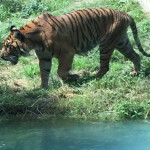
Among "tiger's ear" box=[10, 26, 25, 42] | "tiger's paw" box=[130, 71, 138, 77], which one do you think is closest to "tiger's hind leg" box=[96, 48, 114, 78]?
"tiger's paw" box=[130, 71, 138, 77]

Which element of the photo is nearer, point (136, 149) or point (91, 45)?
point (136, 149)

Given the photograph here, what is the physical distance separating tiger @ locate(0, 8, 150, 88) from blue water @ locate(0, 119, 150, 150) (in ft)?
4.17

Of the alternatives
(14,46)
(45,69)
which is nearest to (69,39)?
(45,69)

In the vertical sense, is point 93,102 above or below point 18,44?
below

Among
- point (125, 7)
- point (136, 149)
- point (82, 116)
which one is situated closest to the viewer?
point (136, 149)

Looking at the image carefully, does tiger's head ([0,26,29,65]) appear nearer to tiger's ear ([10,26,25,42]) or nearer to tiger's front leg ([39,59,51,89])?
tiger's ear ([10,26,25,42])

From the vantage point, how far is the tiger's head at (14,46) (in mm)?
7978

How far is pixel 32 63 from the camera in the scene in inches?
372

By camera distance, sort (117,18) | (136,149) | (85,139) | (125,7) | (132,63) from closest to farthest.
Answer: (136,149)
(85,139)
(117,18)
(132,63)
(125,7)

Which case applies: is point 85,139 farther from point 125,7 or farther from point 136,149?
point 125,7

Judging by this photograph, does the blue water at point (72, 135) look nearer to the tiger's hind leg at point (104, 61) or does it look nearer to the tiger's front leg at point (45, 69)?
the tiger's front leg at point (45, 69)

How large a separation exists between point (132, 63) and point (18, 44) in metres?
2.14

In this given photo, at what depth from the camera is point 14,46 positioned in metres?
8.09

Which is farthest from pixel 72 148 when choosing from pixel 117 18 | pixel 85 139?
pixel 117 18
